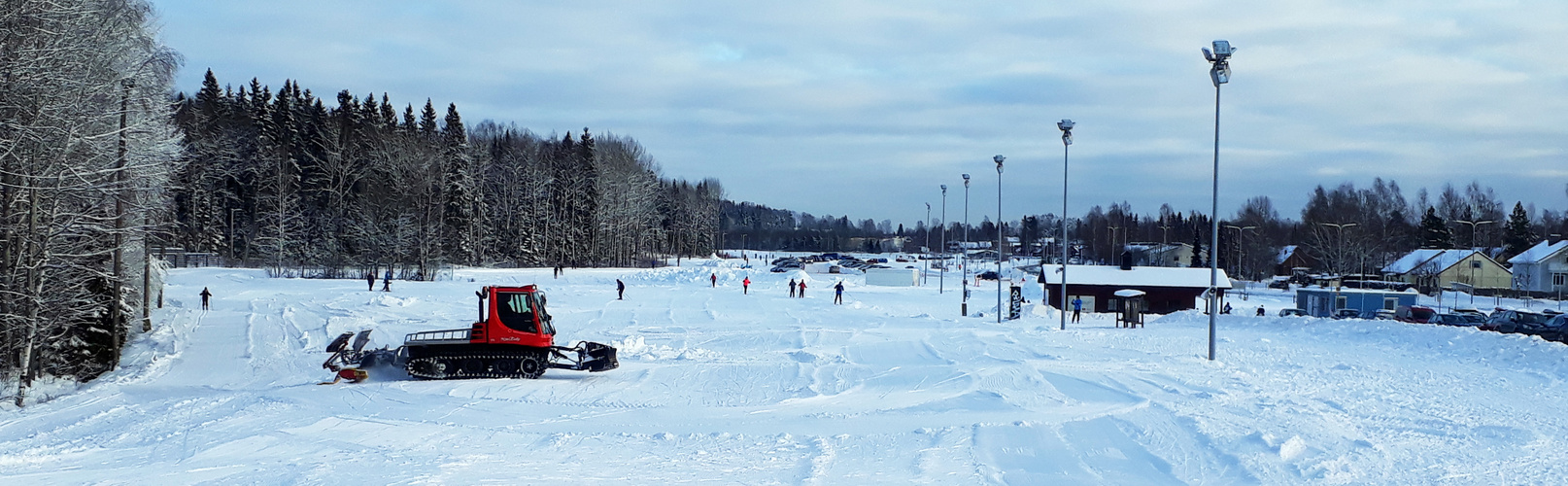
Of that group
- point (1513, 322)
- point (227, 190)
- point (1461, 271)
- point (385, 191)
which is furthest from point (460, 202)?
point (1461, 271)

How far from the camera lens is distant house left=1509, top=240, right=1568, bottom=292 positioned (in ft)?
232

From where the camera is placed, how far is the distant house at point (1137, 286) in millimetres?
47000

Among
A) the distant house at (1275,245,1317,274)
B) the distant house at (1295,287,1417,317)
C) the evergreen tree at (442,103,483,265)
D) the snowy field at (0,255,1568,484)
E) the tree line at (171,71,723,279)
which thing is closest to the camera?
the snowy field at (0,255,1568,484)

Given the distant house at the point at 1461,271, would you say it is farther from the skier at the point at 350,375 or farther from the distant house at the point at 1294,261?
the skier at the point at 350,375

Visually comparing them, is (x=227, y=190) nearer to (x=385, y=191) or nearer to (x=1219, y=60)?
(x=385, y=191)

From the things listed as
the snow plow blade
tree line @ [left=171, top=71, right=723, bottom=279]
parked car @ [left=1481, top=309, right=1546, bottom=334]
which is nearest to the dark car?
parked car @ [left=1481, top=309, right=1546, bottom=334]

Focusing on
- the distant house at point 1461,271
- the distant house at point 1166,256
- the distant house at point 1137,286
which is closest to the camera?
the distant house at point 1137,286

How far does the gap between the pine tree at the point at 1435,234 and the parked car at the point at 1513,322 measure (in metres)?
66.9

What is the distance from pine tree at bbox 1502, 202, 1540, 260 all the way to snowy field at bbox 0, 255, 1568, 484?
79.9 metres

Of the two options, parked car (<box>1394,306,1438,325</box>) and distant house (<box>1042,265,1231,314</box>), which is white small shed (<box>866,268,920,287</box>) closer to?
distant house (<box>1042,265,1231,314</box>)

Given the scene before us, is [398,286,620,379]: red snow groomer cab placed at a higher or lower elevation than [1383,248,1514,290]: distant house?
lower

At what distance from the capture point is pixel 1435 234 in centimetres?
9325

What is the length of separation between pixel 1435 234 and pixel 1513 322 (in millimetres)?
69925

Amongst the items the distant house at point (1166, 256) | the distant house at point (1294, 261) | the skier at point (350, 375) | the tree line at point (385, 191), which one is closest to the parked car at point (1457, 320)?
the skier at point (350, 375)
